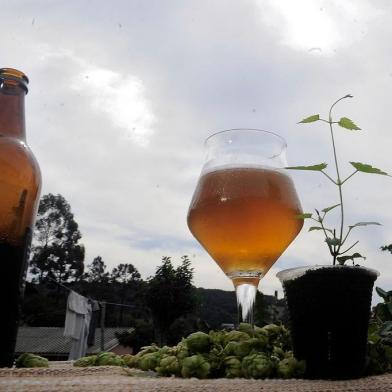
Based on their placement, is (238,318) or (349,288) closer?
(349,288)

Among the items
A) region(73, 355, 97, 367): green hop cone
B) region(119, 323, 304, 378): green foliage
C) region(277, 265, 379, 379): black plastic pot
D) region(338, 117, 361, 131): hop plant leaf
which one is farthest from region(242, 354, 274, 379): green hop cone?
region(338, 117, 361, 131): hop plant leaf

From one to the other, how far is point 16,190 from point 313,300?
3.05ft

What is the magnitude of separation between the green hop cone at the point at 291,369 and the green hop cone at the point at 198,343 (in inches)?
7.4

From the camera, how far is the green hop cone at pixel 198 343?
3.80 ft

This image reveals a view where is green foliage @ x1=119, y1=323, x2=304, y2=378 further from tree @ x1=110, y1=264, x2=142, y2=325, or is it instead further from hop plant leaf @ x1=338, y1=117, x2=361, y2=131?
tree @ x1=110, y1=264, x2=142, y2=325

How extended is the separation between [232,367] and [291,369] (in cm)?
13

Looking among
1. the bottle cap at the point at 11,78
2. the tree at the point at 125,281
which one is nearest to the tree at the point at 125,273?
the tree at the point at 125,281

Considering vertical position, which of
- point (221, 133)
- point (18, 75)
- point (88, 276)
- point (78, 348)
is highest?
point (88, 276)

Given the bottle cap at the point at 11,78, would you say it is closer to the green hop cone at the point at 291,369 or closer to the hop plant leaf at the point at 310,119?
the hop plant leaf at the point at 310,119

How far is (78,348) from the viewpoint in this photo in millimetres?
22250

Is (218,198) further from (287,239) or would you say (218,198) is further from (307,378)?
(307,378)

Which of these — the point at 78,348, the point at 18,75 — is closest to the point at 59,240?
the point at 78,348

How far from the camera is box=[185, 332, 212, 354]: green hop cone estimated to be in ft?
3.80

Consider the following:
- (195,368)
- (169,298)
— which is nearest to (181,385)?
(195,368)
